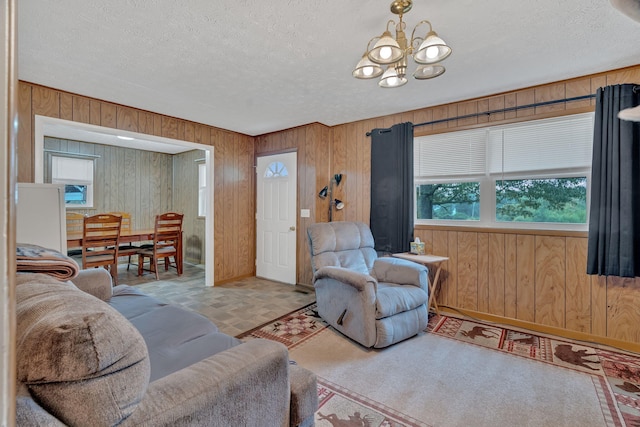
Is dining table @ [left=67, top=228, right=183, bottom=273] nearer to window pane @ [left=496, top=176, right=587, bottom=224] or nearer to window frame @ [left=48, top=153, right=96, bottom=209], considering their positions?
window frame @ [left=48, top=153, right=96, bottom=209]

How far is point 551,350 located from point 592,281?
741 millimetres

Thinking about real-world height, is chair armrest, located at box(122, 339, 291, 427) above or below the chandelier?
below

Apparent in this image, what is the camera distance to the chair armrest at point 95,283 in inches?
78.3

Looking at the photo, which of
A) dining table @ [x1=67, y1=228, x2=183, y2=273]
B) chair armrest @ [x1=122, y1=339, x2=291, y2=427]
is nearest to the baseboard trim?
chair armrest @ [x1=122, y1=339, x2=291, y2=427]

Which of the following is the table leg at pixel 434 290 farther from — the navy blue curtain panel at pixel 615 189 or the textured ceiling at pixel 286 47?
the textured ceiling at pixel 286 47

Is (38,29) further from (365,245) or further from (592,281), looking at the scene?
(592,281)

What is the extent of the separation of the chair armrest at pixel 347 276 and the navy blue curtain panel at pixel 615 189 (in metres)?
1.94

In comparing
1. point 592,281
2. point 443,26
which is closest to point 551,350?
point 592,281

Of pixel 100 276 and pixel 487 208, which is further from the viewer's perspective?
pixel 487 208

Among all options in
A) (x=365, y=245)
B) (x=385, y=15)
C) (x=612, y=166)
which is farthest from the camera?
(x=365, y=245)

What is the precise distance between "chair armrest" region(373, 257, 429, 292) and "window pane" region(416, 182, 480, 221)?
0.84 meters

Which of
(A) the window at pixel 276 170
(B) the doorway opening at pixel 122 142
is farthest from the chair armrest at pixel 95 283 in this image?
(A) the window at pixel 276 170

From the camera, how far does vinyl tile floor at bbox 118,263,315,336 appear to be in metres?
3.09

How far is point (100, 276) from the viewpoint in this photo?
2.10 m
